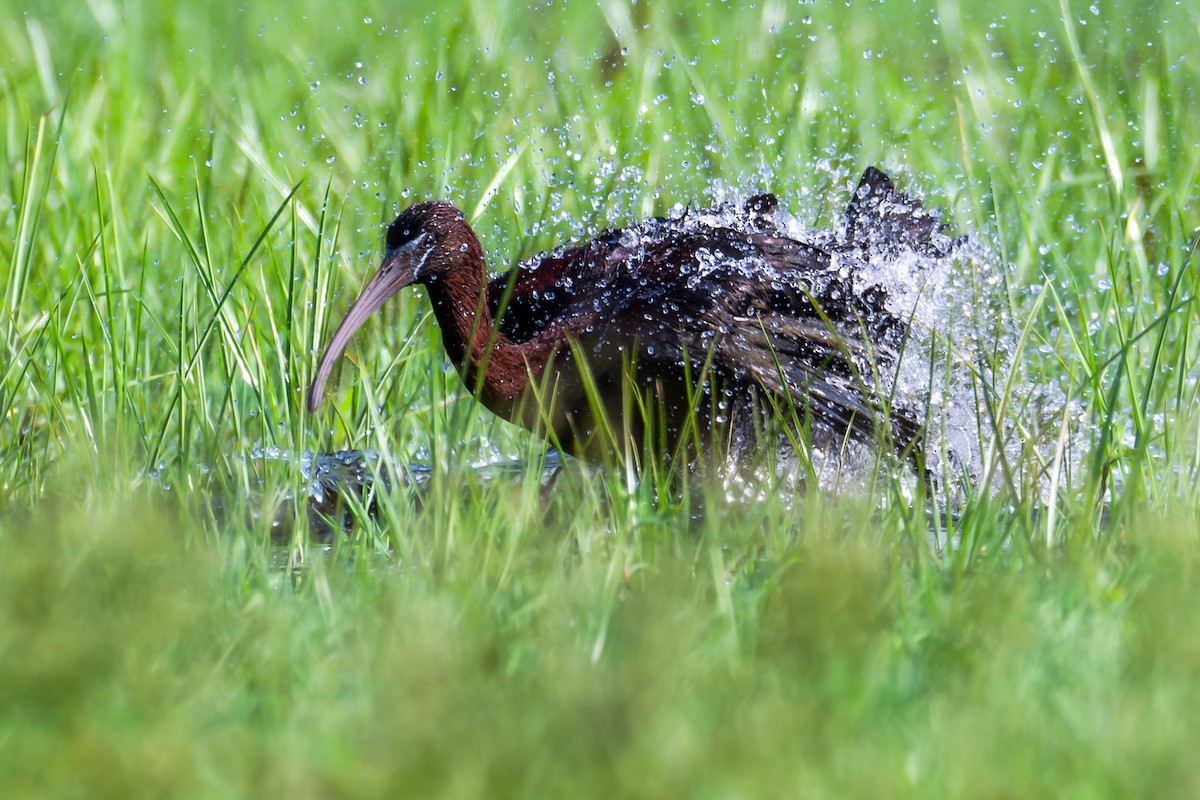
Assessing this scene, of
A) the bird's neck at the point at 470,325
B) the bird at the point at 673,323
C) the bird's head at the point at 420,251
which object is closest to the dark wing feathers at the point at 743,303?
the bird at the point at 673,323

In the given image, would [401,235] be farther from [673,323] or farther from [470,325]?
[673,323]

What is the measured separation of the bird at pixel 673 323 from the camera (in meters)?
3.31

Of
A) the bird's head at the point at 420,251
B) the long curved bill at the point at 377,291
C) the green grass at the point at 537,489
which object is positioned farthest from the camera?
the bird's head at the point at 420,251

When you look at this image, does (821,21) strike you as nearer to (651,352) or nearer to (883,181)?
(883,181)

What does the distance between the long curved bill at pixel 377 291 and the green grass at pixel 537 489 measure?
0.09 metres

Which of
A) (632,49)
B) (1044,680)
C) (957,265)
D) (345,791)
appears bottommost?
(345,791)

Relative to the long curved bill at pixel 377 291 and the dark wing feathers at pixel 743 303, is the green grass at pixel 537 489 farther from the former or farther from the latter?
the dark wing feathers at pixel 743 303

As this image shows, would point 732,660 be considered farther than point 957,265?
No

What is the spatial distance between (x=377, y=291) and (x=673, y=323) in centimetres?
74

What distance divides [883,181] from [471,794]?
10.4 ft

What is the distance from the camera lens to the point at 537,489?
7.55 ft

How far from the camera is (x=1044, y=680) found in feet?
4.86

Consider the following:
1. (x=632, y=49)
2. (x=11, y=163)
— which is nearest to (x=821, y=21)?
(x=632, y=49)

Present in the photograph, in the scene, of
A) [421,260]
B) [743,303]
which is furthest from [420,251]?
[743,303]
